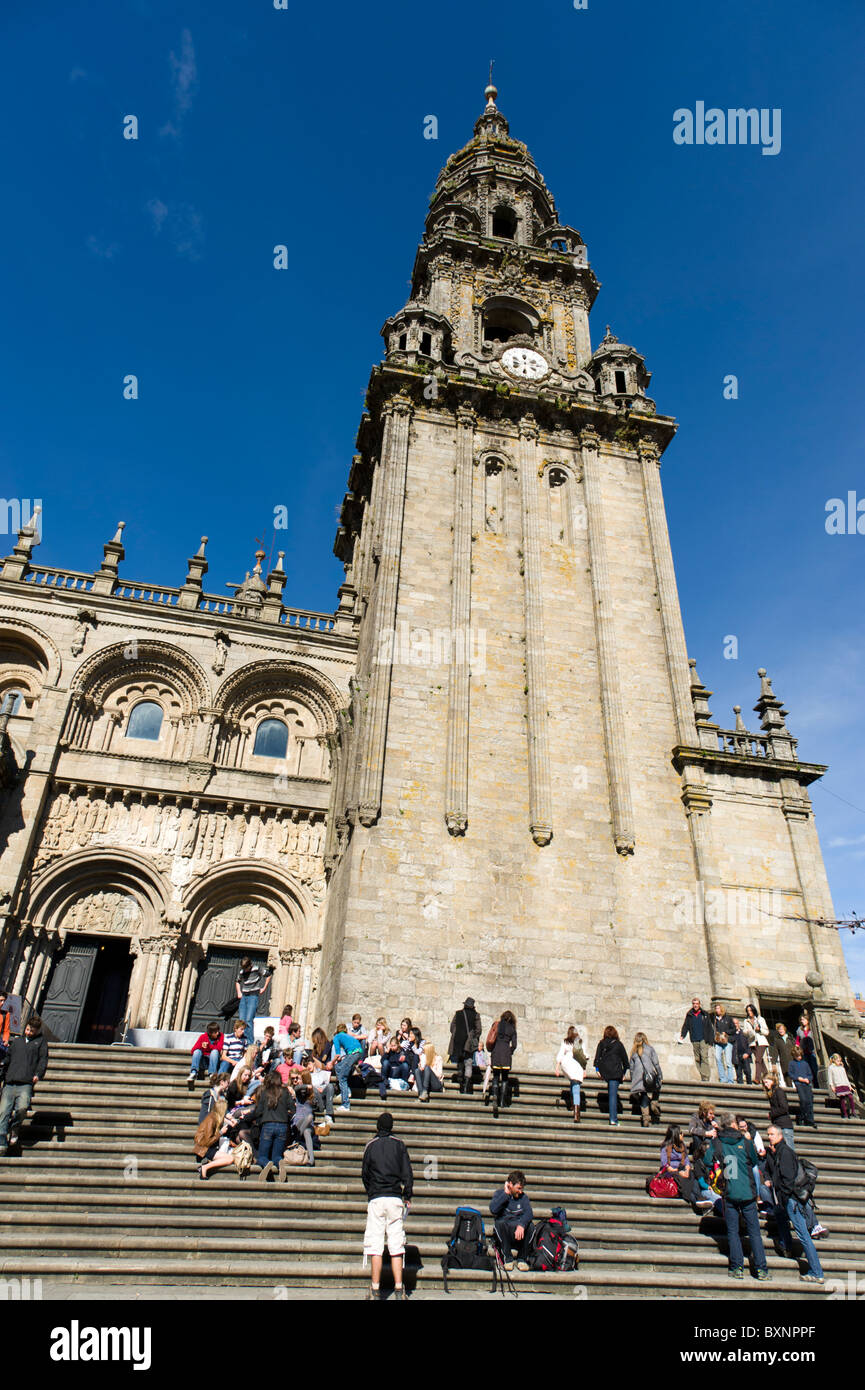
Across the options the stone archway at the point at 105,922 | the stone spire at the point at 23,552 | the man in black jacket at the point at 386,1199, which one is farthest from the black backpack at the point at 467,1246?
the stone spire at the point at 23,552

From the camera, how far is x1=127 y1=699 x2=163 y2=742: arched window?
24.1 m

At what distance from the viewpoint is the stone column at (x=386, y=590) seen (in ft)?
65.5

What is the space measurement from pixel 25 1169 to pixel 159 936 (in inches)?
426

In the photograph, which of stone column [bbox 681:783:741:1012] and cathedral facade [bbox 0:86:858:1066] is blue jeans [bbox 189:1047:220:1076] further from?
stone column [bbox 681:783:741:1012]

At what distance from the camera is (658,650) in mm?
24594

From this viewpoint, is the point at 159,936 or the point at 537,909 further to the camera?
the point at 159,936

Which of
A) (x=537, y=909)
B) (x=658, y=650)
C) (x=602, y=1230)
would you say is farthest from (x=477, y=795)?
(x=602, y=1230)

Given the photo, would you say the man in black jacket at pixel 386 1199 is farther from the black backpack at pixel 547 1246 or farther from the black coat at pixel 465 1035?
the black coat at pixel 465 1035

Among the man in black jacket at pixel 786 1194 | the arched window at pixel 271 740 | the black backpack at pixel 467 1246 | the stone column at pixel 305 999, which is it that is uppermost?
the arched window at pixel 271 740

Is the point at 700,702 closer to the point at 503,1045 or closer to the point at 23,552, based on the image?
the point at 503,1045

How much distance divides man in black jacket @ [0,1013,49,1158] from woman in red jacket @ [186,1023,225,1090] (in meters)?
3.13

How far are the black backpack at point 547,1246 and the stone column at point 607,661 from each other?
12.3 m

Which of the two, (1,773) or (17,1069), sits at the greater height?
(1,773)

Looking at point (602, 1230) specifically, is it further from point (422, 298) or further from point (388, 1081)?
point (422, 298)
